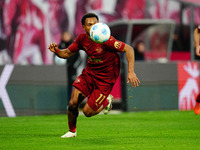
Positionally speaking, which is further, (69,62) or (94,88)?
(69,62)

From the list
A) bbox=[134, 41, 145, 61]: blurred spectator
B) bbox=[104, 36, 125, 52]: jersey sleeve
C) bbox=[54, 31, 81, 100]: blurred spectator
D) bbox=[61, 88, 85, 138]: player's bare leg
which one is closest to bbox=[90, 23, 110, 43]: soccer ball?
bbox=[104, 36, 125, 52]: jersey sleeve

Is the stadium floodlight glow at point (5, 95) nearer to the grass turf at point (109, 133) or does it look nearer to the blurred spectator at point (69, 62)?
the grass turf at point (109, 133)

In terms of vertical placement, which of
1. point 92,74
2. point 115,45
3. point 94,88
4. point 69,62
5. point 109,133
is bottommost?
point 109,133

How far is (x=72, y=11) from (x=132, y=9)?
2955 millimetres

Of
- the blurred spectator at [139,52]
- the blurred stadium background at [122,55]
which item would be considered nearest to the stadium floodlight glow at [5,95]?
the blurred stadium background at [122,55]

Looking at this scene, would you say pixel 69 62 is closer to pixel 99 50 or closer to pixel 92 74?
pixel 92 74

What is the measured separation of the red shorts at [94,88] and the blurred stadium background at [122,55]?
4.41 m

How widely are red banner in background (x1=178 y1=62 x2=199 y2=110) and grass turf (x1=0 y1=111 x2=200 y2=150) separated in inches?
106

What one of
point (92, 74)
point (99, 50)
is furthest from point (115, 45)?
point (92, 74)

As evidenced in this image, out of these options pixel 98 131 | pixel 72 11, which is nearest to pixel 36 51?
pixel 72 11

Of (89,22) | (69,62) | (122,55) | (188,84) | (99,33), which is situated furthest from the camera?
(122,55)

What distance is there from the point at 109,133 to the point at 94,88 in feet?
4.32

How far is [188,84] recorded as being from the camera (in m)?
18.5

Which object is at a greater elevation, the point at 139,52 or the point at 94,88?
the point at 94,88
